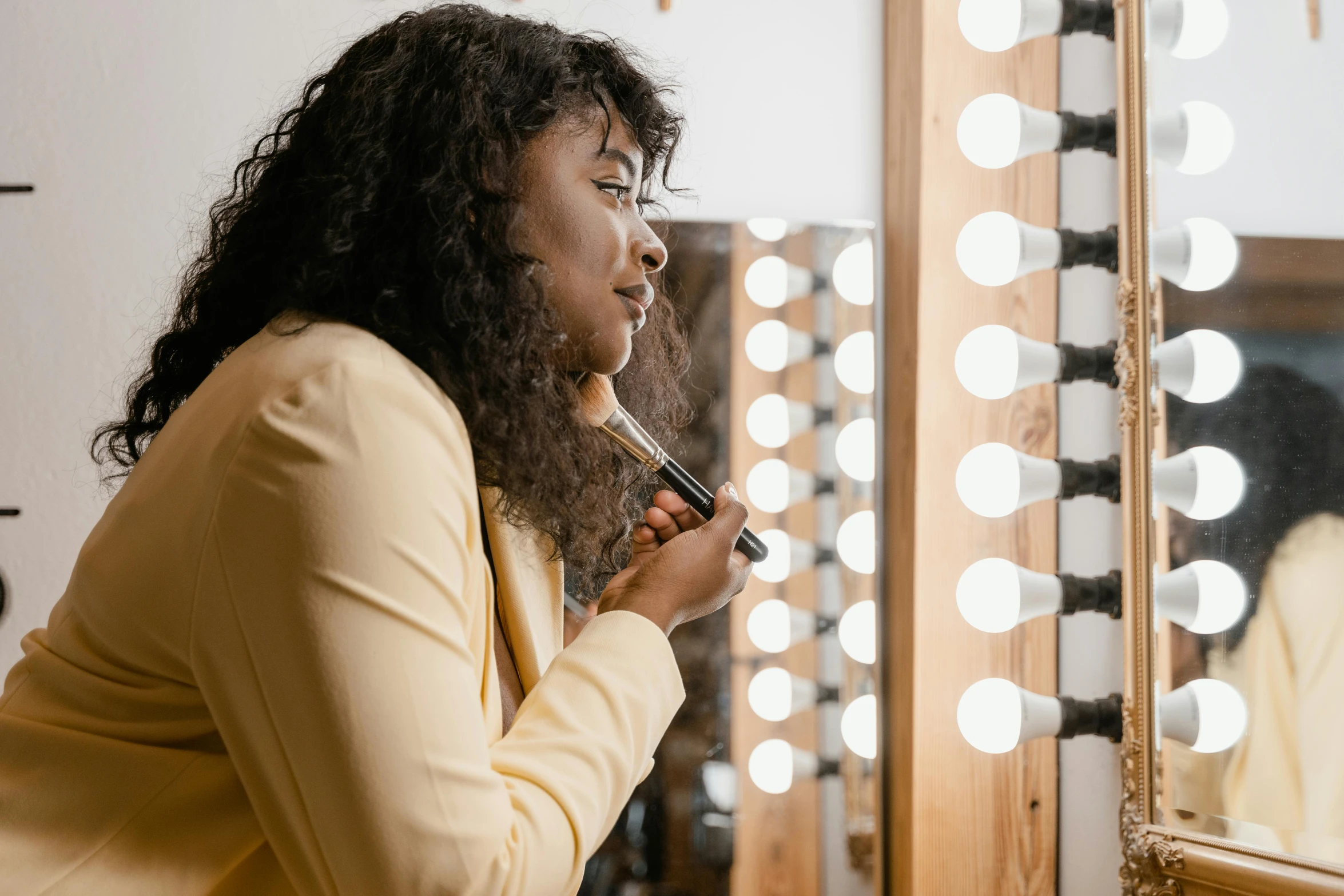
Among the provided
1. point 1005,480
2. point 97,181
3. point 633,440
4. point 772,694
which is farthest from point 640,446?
point 97,181

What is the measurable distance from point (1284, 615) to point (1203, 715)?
0.10 meters

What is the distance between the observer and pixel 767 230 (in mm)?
1087

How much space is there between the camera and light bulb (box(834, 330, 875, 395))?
3.56ft

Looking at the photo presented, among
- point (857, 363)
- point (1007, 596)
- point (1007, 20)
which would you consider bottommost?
point (1007, 596)

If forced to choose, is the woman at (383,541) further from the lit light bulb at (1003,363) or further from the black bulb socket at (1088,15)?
the black bulb socket at (1088,15)

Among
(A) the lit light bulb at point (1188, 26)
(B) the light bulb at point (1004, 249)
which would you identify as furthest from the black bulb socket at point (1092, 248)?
(A) the lit light bulb at point (1188, 26)

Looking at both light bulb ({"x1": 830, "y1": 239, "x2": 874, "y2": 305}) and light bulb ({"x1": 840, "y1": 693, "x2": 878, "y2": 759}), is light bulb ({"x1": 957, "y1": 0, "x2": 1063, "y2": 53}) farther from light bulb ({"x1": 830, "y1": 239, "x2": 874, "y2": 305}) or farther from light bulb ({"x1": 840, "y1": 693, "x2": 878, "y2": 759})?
light bulb ({"x1": 840, "y1": 693, "x2": 878, "y2": 759})

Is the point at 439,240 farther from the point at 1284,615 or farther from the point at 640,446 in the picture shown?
the point at 1284,615

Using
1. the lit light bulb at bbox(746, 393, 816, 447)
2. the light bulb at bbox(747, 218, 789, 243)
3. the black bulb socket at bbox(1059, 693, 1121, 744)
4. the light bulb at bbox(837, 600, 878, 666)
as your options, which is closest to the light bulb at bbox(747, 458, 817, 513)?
the lit light bulb at bbox(746, 393, 816, 447)

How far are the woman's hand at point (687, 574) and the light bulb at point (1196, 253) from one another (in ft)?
1.29

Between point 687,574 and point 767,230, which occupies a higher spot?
point 767,230

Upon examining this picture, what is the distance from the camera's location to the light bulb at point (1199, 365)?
0.75m

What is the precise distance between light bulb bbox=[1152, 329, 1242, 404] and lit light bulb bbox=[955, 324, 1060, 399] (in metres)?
0.09

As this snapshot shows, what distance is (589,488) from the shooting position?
2.16 ft
